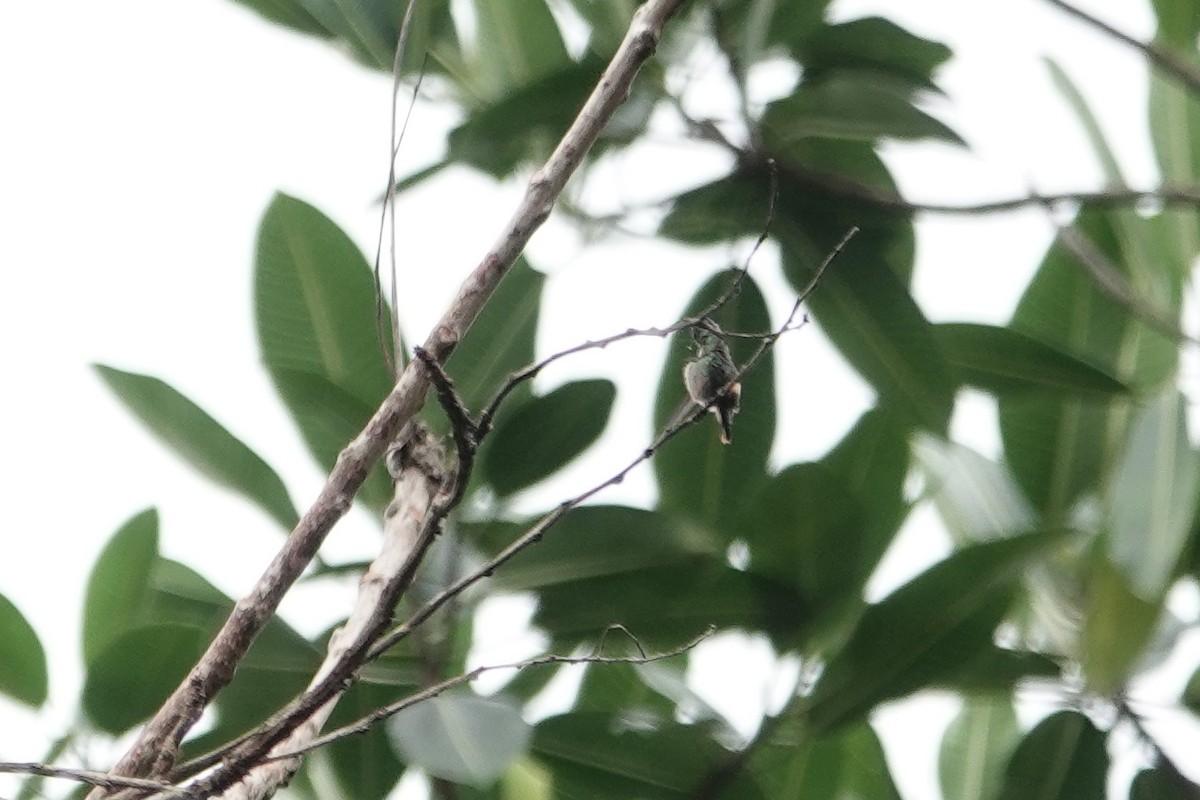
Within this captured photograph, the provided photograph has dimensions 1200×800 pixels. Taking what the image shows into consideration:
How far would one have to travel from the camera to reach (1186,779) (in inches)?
50.3

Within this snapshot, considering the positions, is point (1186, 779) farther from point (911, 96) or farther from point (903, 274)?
point (911, 96)

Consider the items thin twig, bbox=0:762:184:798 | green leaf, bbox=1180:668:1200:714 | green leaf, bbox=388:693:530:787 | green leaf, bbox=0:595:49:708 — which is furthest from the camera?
green leaf, bbox=1180:668:1200:714

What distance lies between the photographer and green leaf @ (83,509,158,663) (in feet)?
4.28

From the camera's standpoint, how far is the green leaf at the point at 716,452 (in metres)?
1.26

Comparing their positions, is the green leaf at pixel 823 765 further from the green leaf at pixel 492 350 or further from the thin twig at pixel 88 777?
the thin twig at pixel 88 777

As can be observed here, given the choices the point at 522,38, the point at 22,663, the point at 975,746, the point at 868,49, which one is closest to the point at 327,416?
the point at 22,663

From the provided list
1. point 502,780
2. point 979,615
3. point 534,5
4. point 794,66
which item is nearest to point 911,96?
point 794,66

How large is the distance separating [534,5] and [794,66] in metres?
0.28

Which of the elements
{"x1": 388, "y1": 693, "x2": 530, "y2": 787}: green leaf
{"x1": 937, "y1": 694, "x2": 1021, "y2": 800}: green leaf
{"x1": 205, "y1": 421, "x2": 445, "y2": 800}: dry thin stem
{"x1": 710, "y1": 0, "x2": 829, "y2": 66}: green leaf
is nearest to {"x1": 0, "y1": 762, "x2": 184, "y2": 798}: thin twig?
{"x1": 205, "y1": 421, "x2": 445, "y2": 800}: dry thin stem

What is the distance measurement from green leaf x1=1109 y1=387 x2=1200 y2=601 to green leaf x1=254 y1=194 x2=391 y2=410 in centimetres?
69

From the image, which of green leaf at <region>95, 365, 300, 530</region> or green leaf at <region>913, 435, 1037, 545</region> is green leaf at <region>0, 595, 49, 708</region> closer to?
green leaf at <region>95, 365, 300, 530</region>

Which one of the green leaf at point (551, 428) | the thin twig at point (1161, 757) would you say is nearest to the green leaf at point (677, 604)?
the green leaf at point (551, 428)

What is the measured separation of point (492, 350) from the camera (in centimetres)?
126

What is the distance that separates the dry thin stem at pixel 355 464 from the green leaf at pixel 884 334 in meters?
0.53
